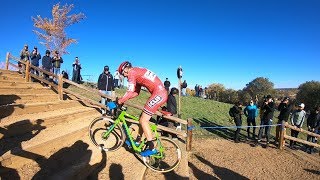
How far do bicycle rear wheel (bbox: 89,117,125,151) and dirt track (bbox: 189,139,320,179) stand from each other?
2463 mm

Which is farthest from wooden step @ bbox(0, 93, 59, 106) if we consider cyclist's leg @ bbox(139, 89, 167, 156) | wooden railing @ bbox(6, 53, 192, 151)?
cyclist's leg @ bbox(139, 89, 167, 156)

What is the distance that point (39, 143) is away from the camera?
554cm

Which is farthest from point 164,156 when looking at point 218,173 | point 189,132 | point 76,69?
point 76,69

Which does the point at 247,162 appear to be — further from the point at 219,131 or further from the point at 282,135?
the point at 219,131

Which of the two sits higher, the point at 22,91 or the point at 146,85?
the point at 146,85

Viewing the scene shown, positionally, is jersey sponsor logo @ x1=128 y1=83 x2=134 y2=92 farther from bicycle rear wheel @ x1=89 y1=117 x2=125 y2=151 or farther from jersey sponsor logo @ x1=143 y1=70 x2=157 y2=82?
bicycle rear wheel @ x1=89 y1=117 x2=125 y2=151

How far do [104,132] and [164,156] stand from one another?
5.16 ft

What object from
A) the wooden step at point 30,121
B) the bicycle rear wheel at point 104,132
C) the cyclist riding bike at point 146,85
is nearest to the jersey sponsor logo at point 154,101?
the cyclist riding bike at point 146,85

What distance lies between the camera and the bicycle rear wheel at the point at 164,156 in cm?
629

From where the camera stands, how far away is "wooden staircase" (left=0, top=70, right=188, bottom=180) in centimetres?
493

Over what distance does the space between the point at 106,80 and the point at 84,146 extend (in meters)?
5.92

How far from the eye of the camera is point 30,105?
328 inches

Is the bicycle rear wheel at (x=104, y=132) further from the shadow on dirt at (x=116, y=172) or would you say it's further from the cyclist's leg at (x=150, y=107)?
the cyclist's leg at (x=150, y=107)

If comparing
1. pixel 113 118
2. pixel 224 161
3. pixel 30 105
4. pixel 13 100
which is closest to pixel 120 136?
pixel 113 118
